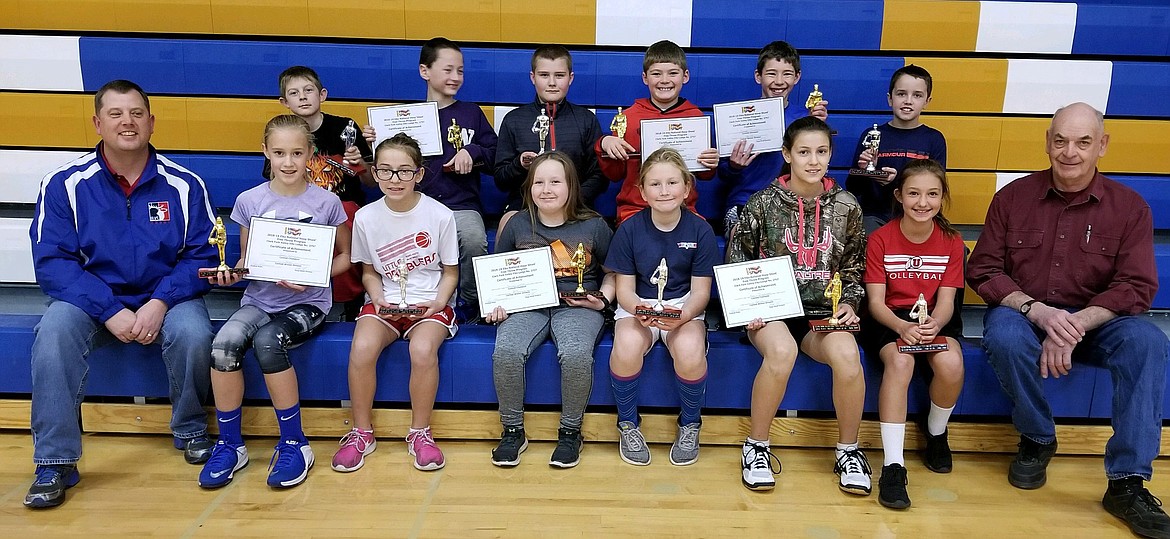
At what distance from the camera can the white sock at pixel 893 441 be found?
7.89 feet

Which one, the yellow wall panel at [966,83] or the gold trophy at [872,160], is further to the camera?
the yellow wall panel at [966,83]

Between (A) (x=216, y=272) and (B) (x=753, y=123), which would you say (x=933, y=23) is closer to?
(B) (x=753, y=123)

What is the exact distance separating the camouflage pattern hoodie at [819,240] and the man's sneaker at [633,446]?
0.74m

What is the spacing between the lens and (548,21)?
12.6ft

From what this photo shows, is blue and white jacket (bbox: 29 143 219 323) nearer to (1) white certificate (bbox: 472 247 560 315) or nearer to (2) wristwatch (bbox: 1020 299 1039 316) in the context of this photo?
(1) white certificate (bbox: 472 247 560 315)

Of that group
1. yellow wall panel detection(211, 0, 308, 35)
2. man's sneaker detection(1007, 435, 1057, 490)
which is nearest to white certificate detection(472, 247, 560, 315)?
man's sneaker detection(1007, 435, 1057, 490)

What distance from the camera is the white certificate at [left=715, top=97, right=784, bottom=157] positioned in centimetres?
311

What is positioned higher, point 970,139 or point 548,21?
point 548,21

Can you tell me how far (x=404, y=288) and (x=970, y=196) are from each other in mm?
2846

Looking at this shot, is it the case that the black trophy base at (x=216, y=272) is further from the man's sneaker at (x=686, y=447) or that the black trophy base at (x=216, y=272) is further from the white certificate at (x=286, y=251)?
the man's sneaker at (x=686, y=447)

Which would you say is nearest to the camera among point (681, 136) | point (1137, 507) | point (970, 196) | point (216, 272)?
point (1137, 507)

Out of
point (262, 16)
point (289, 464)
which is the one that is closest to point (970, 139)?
point (289, 464)

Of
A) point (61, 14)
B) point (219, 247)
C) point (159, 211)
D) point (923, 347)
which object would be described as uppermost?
point (61, 14)

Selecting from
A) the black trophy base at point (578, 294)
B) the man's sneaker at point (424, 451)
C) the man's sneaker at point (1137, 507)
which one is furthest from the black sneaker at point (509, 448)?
the man's sneaker at point (1137, 507)
